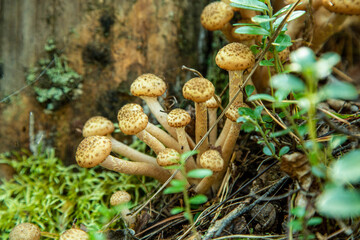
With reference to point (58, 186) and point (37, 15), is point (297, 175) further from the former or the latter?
point (37, 15)

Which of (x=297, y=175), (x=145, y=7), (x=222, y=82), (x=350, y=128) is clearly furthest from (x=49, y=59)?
(x=350, y=128)

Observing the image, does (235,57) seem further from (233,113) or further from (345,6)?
(345,6)

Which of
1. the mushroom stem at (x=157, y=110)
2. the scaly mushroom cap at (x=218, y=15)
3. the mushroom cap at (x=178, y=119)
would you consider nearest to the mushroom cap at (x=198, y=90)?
the mushroom cap at (x=178, y=119)

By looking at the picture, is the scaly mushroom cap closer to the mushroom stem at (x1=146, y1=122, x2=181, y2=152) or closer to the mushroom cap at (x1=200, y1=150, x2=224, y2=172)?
the mushroom stem at (x1=146, y1=122, x2=181, y2=152)

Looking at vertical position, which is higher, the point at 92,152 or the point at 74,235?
the point at 92,152

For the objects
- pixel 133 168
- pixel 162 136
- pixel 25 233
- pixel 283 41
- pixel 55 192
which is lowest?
pixel 55 192

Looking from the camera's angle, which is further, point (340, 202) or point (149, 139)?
point (149, 139)

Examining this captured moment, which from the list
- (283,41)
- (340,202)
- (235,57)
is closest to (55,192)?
(235,57)
